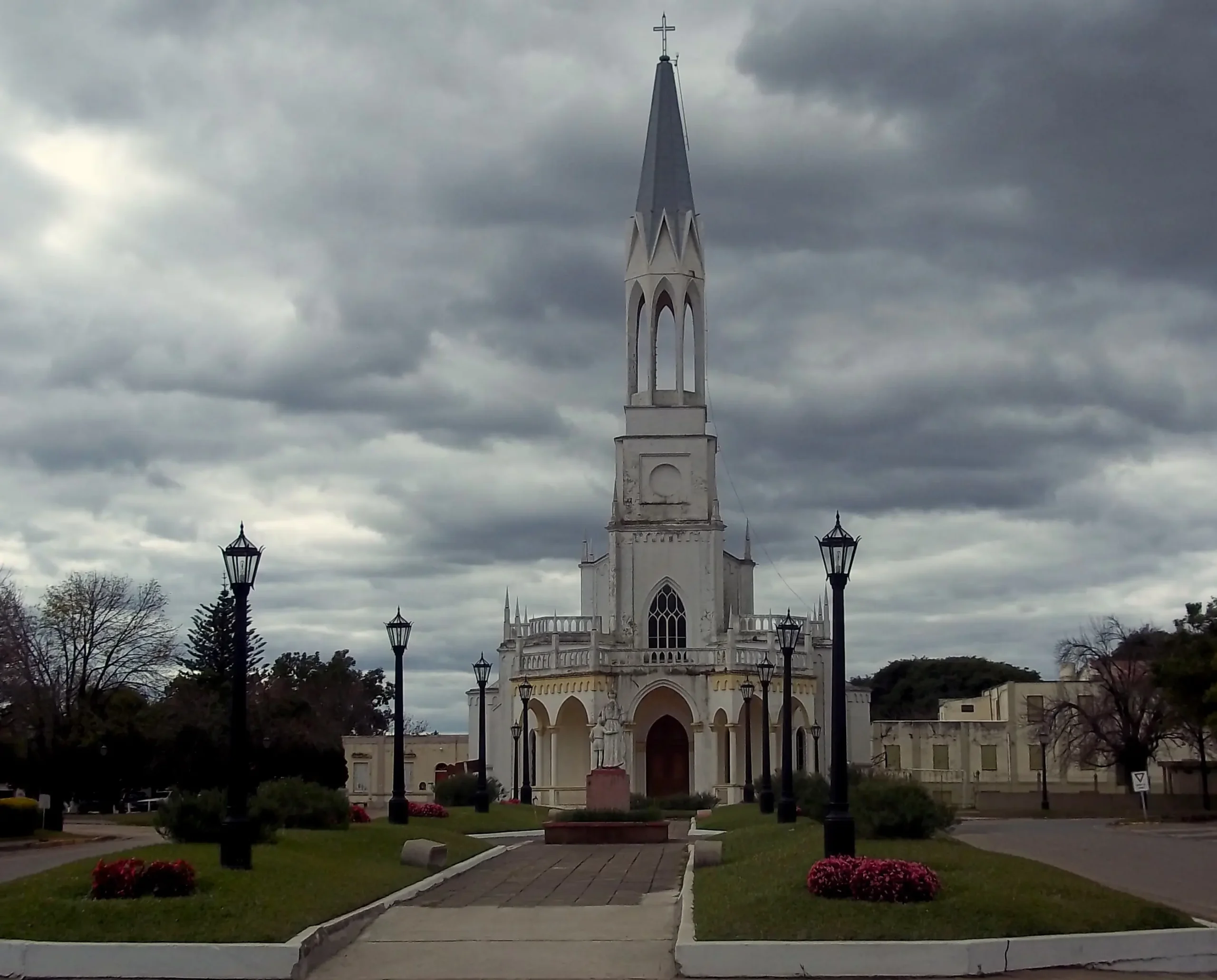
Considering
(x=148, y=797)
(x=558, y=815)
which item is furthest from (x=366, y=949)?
(x=148, y=797)

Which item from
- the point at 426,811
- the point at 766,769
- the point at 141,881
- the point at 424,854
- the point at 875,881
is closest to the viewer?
the point at 875,881

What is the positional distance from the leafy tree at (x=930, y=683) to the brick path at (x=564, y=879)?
86551 mm

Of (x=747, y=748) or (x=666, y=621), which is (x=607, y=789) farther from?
(x=666, y=621)

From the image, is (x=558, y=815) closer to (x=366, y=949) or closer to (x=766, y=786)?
(x=766, y=786)

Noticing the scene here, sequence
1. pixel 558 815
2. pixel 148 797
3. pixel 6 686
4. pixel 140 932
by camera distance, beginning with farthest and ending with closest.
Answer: pixel 148 797, pixel 6 686, pixel 558 815, pixel 140 932

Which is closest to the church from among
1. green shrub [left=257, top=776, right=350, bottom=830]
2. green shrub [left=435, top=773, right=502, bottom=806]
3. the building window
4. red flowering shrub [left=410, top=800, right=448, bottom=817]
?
the building window

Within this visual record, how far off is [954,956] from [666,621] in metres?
47.0

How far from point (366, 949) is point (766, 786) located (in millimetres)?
24431

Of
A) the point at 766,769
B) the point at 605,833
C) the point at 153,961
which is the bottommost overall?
the point at 605,833

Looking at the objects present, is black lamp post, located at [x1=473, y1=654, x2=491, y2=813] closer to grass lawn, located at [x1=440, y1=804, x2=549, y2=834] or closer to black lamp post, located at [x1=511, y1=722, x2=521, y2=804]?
grass lawn, located at [x1=440, y1=804, x2=549, y2=834]

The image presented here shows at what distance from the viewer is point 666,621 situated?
5947 cm

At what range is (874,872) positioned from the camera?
14.2 meters

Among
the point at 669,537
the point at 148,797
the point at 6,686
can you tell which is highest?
the point at 669,537

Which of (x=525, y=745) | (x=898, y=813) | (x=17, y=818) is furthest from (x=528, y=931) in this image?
(x=525, y=745)
